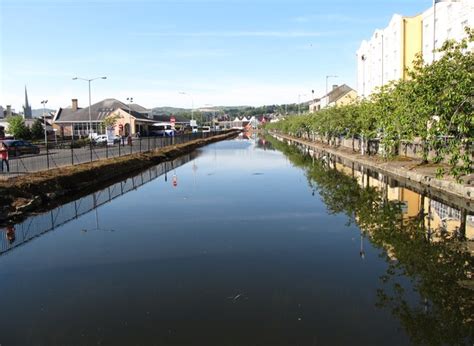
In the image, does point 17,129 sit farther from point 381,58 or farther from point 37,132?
point 381,58

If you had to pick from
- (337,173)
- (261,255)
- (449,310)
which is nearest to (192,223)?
(261,255)

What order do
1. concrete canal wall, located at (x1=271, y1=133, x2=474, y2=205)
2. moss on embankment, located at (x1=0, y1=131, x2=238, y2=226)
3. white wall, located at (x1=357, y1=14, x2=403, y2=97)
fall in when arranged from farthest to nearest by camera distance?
white wall, located at (x1=357, y1=14, x2=403, y2=97)
concrete canal wall, located at (x1=271, y1=133, x2=474, y2=205)
moss on embankment, located at (x1=0, y1=131, x2=238, y2=226)

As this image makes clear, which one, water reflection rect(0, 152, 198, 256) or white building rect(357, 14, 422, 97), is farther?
white building rect(357, 14, 422, 97)

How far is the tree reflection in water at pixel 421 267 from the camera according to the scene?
27.1ft

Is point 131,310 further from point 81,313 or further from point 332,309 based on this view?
point 332,309

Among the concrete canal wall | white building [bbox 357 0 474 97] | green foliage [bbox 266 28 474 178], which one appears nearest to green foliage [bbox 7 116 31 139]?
white building [bbox 357 0 474 97]

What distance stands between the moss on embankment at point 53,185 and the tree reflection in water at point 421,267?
12.6 metres

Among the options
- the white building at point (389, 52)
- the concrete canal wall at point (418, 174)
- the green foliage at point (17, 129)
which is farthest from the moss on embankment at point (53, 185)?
the green foliage at point (17, 129)

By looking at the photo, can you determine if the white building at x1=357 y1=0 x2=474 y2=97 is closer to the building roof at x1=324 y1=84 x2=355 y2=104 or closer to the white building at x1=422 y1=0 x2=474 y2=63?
the white building at x1=422 y1=0 x2=474 y2=63

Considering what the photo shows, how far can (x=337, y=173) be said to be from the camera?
34.0m

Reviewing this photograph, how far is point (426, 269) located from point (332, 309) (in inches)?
147

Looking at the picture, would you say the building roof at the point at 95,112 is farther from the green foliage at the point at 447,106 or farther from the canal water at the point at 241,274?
the canal water at the point at 241,274

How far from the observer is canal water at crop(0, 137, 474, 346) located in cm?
807

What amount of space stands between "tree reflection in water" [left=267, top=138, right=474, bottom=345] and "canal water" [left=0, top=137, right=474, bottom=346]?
34 millimetres
